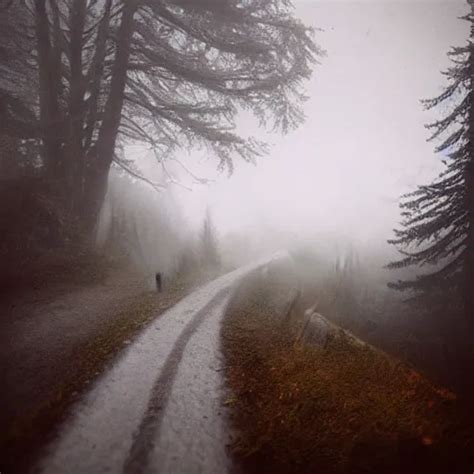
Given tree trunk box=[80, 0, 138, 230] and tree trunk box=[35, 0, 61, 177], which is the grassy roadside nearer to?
tree trunk box=[80, 0, 138, 230]

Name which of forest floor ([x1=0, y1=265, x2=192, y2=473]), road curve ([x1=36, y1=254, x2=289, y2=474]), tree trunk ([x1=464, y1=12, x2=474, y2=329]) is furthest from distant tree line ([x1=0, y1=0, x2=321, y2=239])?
road curve ([x1=36, y1=254, x2=289, y2=474])

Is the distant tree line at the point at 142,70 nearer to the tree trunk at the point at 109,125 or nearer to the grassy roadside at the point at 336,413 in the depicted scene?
the tree trunk at the point at 109,125

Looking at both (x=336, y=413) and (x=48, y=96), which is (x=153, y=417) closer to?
(x=336, y=413)

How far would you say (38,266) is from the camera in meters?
10.3

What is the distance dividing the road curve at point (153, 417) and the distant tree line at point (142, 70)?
8.01 meters

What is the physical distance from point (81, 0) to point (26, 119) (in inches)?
198

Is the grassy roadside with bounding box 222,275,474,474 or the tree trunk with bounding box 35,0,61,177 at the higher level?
the tree trunk with bounding box 35,0,61,177

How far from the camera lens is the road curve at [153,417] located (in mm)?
4648

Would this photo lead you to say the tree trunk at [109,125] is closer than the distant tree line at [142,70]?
No

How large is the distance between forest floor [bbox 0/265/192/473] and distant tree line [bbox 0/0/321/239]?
12.4ft

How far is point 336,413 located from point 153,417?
327cm

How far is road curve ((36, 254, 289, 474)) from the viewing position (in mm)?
4648

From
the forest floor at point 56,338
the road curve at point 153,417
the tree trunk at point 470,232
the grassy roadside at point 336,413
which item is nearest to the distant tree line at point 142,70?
the forest floor at point 56,338

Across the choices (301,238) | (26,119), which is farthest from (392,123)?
(26,119)
